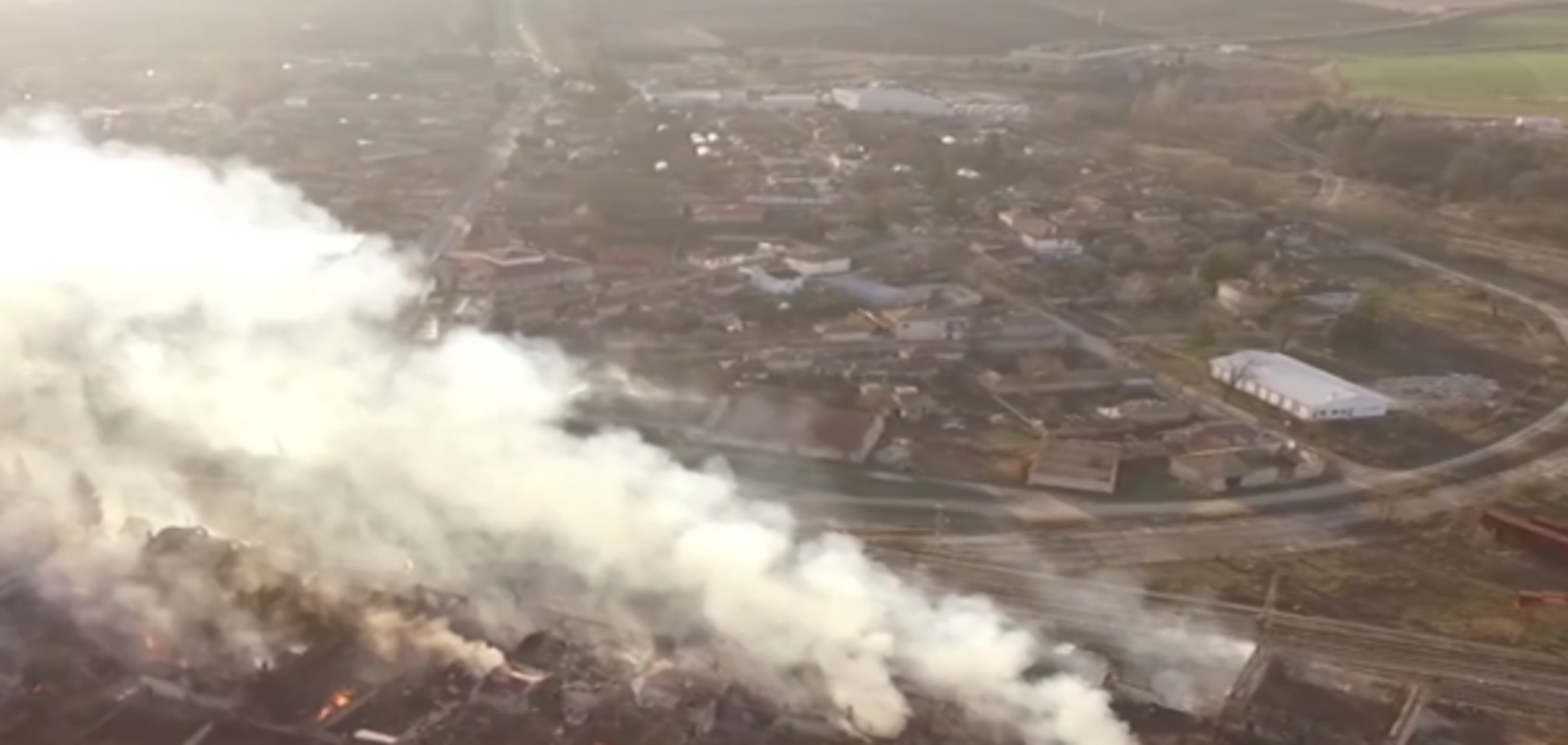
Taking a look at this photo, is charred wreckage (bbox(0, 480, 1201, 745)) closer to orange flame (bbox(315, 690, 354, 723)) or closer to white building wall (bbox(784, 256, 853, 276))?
orange flame (bbox(315, 690, 354, 723))

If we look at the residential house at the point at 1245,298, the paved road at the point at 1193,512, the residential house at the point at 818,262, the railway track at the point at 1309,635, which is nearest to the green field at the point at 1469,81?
the residential house at the point at 1245,298

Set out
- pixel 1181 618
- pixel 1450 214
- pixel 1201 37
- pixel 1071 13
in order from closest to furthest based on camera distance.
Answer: pixel 1181 618 < pixel 1450 214 < pixel 1201 37 < pixel 1071 13

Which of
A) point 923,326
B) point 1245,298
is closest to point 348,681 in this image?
point 923,326

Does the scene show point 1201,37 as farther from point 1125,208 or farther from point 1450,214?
point 1125,208

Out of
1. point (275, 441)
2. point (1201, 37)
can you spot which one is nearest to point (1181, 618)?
point (275, 441)

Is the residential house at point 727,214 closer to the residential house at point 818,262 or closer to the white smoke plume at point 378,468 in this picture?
the residential house at point 818,262
